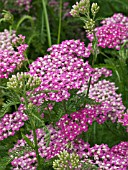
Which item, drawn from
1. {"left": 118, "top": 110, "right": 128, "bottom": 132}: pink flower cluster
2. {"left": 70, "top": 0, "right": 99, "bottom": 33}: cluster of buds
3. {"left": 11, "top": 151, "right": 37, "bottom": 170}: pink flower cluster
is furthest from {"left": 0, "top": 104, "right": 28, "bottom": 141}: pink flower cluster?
{"left": 70, "top": 0, "right": 99, "bottom": 33}: cluster of buds

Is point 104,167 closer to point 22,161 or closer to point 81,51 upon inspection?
point 22,161

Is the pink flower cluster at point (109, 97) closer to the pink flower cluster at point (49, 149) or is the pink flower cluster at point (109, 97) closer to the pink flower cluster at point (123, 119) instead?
the pink flower cluster at point (123, 119)

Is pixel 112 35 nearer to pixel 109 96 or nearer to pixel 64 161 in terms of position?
pixel 109 96

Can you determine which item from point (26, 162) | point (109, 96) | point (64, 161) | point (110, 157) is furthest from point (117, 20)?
point (64, 161)

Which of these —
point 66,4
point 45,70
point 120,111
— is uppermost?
point 66,4

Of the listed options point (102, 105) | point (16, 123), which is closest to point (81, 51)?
point (102, 105)

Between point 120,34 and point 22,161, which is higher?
point 120,34

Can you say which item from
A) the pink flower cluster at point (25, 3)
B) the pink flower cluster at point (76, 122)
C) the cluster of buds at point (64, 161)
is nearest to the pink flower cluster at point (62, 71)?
the pink flower cluster at point (76, 122)

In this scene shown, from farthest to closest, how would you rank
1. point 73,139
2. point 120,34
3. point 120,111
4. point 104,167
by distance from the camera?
point 120,34 → point 120,111 → point 73,139 → point 104,167
